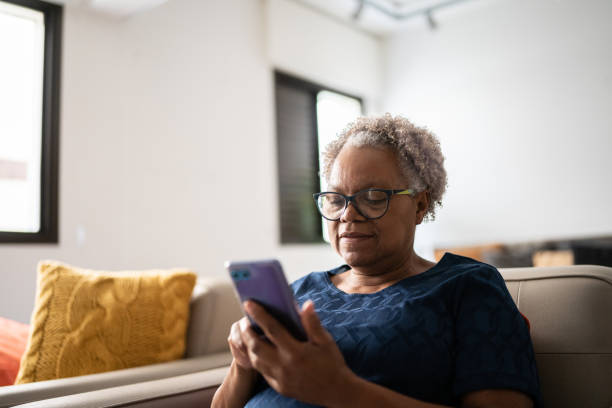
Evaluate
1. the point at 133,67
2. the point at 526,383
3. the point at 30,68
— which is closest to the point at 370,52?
the point at 133,67

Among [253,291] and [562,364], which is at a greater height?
[253,291]

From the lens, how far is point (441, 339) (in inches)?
40.0

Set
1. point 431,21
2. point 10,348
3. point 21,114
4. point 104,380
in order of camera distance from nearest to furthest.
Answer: point 104,380 → point 10,348 → point 21,114 → point 431,21

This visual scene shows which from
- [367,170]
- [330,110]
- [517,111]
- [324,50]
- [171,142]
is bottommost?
[367,170]

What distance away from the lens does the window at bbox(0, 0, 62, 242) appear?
306cm

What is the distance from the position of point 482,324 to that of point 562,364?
0.91 ft

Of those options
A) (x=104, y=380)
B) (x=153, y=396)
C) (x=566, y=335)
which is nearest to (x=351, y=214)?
(x=566, y=335)

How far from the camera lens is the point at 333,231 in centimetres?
124

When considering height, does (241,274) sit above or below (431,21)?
below

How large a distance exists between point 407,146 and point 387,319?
0.39 metres

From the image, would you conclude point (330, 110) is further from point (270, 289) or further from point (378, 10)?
point (270, 289)

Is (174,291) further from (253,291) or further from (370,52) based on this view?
(370,52)

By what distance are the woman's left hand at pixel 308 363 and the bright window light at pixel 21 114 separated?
8.64 feet

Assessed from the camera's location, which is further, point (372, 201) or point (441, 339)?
point (372, 201)
